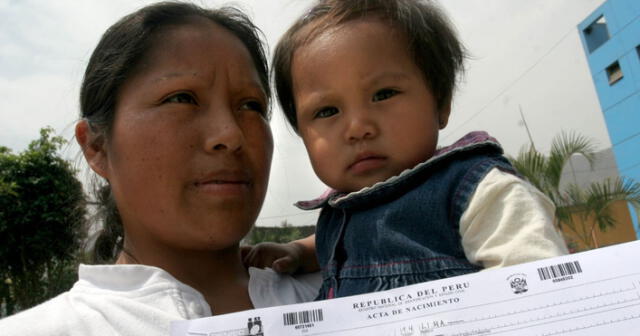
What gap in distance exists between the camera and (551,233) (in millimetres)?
923

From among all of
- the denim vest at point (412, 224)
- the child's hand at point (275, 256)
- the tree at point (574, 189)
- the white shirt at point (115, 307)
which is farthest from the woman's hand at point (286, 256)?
the tree at point (574, 189)

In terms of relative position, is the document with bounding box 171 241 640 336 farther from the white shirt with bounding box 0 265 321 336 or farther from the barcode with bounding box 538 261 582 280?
the white shirt with bounding box 0 265 321 336

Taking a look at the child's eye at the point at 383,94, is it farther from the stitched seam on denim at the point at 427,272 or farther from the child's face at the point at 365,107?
the stitched seam on denim at the point at 427,272

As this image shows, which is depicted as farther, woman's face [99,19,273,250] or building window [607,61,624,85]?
building window [607,61,624,85]

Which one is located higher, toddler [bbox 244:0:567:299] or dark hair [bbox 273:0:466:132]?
dark hair [bbox 273:0:466:132]

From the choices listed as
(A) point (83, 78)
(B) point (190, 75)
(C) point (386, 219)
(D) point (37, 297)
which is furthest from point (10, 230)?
(C) point (386, 219)

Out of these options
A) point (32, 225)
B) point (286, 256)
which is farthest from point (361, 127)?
point (32, 225)

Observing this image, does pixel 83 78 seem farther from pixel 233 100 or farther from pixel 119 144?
pixel 233 100

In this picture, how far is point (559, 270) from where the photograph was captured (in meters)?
0.72

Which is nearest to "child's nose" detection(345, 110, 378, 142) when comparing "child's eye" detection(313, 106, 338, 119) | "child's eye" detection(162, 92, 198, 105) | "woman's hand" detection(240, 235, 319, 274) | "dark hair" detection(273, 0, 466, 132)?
"child's eye" detection(313, 106, 338, 119)

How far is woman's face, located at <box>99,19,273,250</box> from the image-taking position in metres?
1.33

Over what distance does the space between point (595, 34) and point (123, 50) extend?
21002 mm

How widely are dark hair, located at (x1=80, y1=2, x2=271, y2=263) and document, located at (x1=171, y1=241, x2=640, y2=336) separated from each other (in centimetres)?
97

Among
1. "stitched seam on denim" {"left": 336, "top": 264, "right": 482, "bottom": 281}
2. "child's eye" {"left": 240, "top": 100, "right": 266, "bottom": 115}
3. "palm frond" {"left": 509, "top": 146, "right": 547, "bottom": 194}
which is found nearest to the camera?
"stitched seam on denim" {"left": 336, "top": 264, "right": 482, "bottom": 281}
